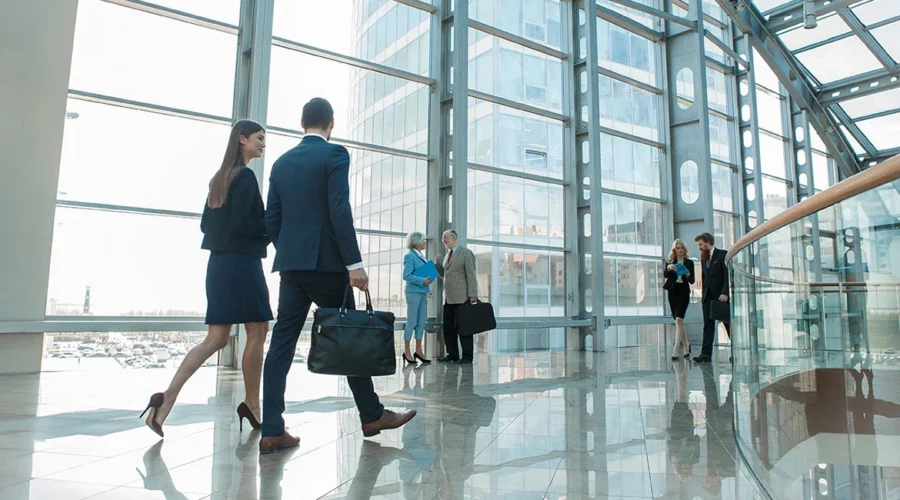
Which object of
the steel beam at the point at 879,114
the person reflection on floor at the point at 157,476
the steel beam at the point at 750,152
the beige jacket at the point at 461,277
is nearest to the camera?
the person reflection on floor at the point at 157,476

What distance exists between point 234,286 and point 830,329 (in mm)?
2396

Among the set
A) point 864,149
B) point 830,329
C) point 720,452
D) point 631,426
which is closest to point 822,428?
point 830,329

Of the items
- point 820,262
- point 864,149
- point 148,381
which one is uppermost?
point 864,149

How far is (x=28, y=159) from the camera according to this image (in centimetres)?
478

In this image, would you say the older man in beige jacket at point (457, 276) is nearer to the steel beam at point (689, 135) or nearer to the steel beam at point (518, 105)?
the steel beam at point (518, 105)

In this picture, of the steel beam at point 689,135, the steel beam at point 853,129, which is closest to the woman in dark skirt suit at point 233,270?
the steel beam at point 689,135

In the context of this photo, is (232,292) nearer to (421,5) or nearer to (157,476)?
(157,476)

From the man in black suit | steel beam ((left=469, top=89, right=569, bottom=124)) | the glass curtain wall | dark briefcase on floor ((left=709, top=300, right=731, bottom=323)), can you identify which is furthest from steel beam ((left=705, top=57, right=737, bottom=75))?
dark briefcase on floor ((left=709, top=300, right=731, bottom=323))

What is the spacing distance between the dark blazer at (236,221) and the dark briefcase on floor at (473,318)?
11.2 feet

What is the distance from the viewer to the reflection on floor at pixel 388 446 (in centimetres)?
190

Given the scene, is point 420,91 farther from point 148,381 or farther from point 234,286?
point 234,286

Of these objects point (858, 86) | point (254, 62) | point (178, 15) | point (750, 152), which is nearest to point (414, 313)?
point (254, 62)

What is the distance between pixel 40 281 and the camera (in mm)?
4816

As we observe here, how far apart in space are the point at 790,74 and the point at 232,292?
49.1 ft
